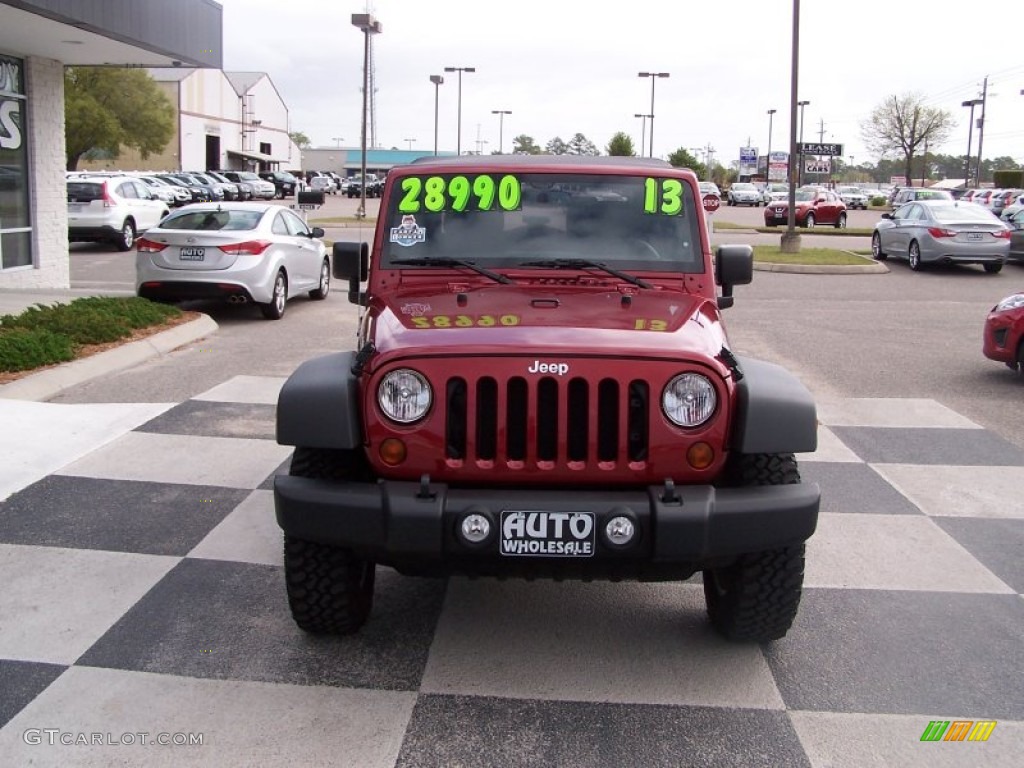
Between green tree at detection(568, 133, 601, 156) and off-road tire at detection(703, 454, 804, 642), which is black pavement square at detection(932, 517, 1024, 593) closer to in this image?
off-road tire at detection(703, 454, 804, 642)

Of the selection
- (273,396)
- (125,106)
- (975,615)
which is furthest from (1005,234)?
(125,106)

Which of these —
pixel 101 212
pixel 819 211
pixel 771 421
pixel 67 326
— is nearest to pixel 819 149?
pixel 819 211

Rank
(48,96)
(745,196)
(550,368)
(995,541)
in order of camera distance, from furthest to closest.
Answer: (745,196) < (48,96) < (995,541) < (550,368)

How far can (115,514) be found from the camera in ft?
18.7

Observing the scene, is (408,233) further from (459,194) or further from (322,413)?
(322,413)

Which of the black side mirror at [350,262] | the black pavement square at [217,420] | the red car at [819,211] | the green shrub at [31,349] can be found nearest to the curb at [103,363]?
the green shrub at [31,349]

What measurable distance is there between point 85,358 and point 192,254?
3.47m

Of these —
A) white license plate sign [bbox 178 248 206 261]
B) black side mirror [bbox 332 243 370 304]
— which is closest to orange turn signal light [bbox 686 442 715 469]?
black side mirror [bbox 332 243 370 304]

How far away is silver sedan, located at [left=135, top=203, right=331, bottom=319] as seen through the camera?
503 inches

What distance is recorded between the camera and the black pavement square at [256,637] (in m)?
3.99

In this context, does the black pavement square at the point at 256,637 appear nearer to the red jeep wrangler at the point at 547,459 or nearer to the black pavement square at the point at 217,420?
the red jeep wrangler at the point at 547,459

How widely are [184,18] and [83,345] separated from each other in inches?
297

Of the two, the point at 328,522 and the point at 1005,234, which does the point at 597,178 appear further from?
the point at 1005,234

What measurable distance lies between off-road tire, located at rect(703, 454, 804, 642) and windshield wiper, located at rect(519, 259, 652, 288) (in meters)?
1.15
